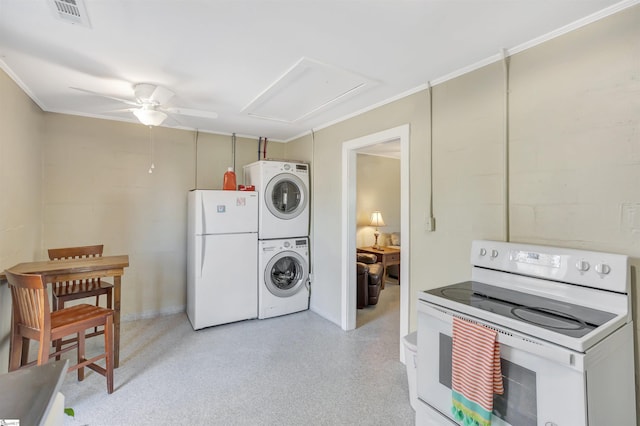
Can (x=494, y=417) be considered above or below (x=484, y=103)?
below

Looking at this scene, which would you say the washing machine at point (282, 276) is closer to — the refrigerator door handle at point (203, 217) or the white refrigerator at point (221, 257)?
the white refrigerator at point (221, 257)

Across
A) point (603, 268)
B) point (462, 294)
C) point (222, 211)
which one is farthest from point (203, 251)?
point (603, 268)

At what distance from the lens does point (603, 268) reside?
141 cm

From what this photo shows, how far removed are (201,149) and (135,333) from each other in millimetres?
2369

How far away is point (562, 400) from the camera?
43.5 inches

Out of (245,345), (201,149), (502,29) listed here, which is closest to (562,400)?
(502,29)

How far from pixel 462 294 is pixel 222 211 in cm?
269

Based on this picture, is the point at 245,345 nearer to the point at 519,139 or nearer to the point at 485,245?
the point at 485,245

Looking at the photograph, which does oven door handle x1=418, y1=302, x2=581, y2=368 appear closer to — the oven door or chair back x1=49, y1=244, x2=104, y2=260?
the oven door

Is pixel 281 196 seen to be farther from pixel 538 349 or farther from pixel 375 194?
pixel 538 349

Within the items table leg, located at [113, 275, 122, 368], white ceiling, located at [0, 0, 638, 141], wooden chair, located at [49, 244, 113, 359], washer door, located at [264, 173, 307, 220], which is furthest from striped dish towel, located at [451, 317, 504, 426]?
Answer: wooden chair, located at [49, 244, 113, 359]

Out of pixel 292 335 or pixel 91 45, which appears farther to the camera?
pixel 292 335

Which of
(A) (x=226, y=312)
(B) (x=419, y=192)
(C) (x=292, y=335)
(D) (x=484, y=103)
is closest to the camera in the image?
(D) (x=484, y=103)

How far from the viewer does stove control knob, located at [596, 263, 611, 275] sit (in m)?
1.39
